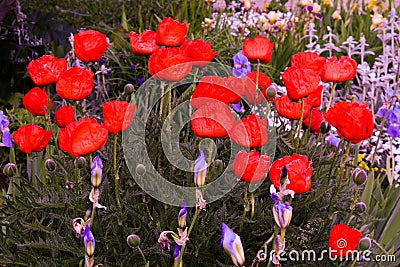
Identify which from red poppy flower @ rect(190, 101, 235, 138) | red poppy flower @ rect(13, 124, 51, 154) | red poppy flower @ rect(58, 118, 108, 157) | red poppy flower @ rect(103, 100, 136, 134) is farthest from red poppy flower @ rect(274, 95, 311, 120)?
red poppy flower @ rect(13, 124, 51, 154)

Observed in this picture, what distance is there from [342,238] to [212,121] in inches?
17.4

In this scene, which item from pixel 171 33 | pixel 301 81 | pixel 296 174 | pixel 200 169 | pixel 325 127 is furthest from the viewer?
pixel 325 127

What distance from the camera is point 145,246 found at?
1574mm

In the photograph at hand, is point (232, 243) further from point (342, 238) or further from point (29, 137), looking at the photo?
point (29, 137)

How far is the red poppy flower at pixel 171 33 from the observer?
1.77 metres

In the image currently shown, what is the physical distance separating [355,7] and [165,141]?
14.2ft

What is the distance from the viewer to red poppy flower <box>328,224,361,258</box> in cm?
142

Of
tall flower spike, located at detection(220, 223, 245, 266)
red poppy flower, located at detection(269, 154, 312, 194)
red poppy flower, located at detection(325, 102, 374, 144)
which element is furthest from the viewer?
red poppy flower, located at detection(325, 102, 374, 144)

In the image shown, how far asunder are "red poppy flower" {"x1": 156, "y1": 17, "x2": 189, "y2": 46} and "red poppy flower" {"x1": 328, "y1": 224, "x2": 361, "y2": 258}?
78cm

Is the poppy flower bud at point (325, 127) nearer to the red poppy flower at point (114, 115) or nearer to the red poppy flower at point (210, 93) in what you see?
the red poppy flower at point (210, 93)

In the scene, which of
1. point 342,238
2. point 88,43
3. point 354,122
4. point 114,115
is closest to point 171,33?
point 88,43

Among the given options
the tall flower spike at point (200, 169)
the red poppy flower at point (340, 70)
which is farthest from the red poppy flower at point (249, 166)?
the red poppy flower at point (340, 70)

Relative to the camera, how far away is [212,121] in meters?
1.43

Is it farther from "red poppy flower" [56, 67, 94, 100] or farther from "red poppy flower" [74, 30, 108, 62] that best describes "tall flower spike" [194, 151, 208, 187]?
"red poppy flower" [74, 30, 108, 62]
